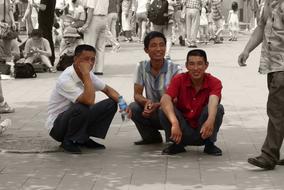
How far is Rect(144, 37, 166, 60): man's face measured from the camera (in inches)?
309

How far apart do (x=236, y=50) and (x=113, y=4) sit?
6475 mm

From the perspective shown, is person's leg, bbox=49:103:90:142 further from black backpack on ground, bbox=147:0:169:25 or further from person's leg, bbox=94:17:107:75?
black backpack on ground, bbox=147:0:169:25

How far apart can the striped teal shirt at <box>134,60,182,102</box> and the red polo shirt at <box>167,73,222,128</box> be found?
417mm

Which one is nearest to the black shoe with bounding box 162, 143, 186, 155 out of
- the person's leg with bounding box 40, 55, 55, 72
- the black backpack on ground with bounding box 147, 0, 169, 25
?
the person's leg with bounding box 40, 55, 55, 72

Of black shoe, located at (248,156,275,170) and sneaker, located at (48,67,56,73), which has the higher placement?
black shoe, located at (248,156,275,170)

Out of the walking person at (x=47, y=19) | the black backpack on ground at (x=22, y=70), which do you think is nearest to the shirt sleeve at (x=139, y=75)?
the black backpack on ground at (x=22, y=70)

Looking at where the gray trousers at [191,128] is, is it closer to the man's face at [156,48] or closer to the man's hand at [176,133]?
the man's hand at [176,133]

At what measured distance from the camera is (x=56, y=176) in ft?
22.2

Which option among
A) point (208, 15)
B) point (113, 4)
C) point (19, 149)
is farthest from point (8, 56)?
point (208, 15)

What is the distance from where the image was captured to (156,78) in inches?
316

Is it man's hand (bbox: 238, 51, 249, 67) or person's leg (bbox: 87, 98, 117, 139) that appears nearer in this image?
man's hand (bbox: 238, 51, 249, 67)

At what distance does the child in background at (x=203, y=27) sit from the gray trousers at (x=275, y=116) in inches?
734

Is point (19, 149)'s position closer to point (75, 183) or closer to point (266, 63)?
point (75, 183)

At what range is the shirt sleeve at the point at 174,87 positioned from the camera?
7520 millimetres
